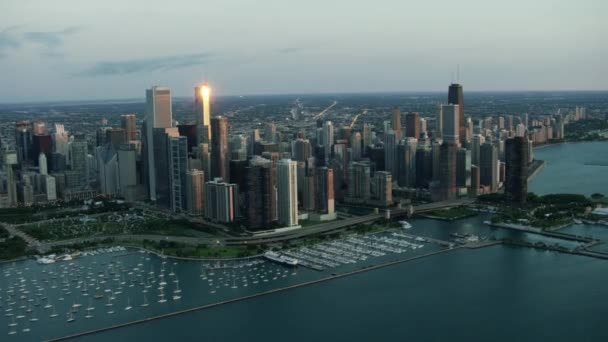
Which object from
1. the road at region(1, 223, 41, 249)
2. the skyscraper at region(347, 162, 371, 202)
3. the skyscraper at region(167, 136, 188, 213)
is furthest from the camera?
→ the skyscraper at region(347, 162, 371, 202)

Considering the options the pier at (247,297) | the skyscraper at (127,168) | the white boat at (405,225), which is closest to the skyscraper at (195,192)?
the skyscraper at (127,168)

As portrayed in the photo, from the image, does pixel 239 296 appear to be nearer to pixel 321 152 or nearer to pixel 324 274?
pixel 324 274

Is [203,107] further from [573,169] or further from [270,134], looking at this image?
[573,169]

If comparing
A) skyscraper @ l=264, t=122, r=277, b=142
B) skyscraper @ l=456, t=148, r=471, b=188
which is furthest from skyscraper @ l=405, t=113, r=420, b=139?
skyscraper @ l=456, t=148, r=471, b=188

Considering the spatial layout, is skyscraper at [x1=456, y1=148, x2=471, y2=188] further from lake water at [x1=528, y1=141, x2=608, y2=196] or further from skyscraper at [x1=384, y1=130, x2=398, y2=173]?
skyscraper at [x1=384, y1=130, x2=398, y2=173]

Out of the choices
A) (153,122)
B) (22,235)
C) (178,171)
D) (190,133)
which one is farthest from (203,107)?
(22,235)

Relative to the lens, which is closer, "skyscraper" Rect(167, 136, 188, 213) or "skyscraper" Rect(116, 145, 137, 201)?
"skyscraper" Rect(167, 136, 188, 213)

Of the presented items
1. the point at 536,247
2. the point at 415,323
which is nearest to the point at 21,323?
the point at 415,323
